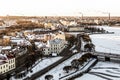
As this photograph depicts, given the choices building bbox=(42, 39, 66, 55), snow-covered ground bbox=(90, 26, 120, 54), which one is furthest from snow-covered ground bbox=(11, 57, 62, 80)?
snow-covered ground bbox=(90, 26, 120, 54)

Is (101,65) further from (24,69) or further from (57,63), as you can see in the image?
(24,69)

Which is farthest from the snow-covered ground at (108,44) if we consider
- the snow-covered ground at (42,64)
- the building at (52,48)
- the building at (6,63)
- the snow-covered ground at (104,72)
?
Result: the building at (6,63)

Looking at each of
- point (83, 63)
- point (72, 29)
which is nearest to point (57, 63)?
point (83, 63)

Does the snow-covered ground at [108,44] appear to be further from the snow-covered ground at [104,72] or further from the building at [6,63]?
the building at [6,63]

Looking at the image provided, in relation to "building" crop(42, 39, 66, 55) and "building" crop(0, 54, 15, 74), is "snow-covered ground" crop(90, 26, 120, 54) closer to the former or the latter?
"building" crop(42, 39, 66, 55)

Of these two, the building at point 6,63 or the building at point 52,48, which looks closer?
the building at point 6,63

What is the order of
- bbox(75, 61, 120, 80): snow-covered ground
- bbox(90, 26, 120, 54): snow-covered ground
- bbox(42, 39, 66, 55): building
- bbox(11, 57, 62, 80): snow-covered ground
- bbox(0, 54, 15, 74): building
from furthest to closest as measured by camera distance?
bbox(90, 26, 120, 54): snow-covered ground < bbox(42, 39, 66, 55): building < bbox(11, 57, 62, 80): snow-covered ground < bbox(75, 61, 120, 80): snow-covered ground < bbox(0, 54, 15, 74): building
